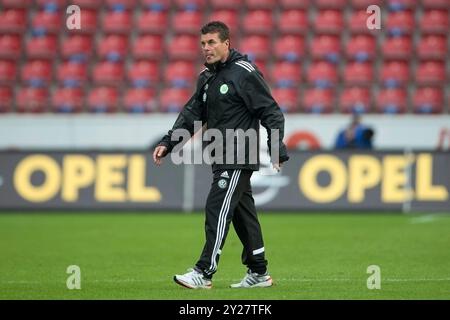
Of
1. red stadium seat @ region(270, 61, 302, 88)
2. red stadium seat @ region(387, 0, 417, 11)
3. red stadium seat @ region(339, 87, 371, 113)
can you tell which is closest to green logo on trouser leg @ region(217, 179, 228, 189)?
red stadium seat @ region(339, 87, 371, 113)

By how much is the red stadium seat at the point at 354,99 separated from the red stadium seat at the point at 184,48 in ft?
12.4

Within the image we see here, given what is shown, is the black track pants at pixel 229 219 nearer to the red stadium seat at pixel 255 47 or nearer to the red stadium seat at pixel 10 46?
the red stadium seat at pixel 255 47

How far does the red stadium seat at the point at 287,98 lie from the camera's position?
23.2 meters

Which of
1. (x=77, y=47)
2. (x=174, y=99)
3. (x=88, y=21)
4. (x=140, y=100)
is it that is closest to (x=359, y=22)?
(x=174, y=99)

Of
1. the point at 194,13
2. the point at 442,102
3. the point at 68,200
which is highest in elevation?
the point at 194,13

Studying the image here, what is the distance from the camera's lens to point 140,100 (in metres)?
23.8

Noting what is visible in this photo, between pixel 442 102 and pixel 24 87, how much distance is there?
996 cm

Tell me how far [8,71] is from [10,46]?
799 mm

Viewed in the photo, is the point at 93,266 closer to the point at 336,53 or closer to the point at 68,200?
the point at 68,200

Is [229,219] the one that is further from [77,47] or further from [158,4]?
[158,4]

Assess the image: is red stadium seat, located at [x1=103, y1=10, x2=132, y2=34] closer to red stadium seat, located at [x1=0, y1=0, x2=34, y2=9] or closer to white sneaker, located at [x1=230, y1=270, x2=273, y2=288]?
red stadium seat, located at [x1=0, y1=0, x2=34, y2=9]

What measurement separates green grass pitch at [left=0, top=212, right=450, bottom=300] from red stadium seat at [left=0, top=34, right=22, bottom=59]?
22.6 ft
